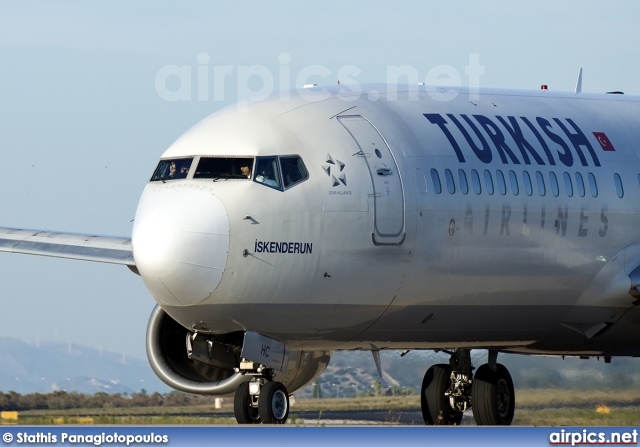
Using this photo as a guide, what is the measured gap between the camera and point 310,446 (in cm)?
1633

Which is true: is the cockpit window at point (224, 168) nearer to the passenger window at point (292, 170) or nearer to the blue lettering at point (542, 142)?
the passenger window at point (292, 170)

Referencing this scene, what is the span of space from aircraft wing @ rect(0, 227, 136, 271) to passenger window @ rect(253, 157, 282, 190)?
429cm

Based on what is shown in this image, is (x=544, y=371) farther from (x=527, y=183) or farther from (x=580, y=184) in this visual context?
(x=527, y=183)

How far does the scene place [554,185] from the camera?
25.2m

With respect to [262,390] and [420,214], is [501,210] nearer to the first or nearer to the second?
[420,214]

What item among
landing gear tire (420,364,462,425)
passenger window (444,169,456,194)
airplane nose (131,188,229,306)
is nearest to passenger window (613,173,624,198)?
passenger window (444,169,456,194)

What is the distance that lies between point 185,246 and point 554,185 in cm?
687

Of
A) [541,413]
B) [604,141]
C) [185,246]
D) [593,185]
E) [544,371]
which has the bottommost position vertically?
[541,413]

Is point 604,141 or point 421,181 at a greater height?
point 604,141

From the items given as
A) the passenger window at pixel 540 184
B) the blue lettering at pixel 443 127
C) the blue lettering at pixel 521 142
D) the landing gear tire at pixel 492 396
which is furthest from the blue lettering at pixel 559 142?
the landing gear tire at pixel 492 396

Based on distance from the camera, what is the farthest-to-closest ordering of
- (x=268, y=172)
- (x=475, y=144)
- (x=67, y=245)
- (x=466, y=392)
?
1. (x=466, y=392)
2. (x=67, y=245)
3. (x=475, y=144)
4. (x=268, y=172)

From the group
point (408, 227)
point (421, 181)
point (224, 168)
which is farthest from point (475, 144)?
point (224, 168)

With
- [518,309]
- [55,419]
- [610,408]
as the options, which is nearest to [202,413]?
[55,419]

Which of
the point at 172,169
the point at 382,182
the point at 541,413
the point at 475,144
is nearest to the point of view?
the point at 172,169
